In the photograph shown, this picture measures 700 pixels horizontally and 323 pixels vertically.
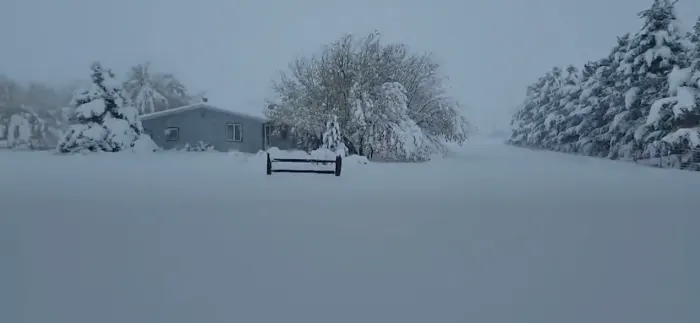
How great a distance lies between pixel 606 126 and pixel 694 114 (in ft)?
28.0

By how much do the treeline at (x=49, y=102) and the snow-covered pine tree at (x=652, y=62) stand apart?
2863 cm

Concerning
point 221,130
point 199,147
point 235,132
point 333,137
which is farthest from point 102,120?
point 333,137

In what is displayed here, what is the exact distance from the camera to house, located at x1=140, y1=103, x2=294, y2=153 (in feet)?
91.3

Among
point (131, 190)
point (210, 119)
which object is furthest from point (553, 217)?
point (210, 119)

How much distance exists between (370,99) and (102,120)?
15524 mm

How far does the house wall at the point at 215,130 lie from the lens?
91.4 feet

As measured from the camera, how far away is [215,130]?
1099 inches

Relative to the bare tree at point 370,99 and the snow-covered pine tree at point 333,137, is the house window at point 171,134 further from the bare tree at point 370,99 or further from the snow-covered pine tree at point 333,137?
the snow-covered pine tree at point 333,137

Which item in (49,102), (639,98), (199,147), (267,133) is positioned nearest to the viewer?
(639,98)

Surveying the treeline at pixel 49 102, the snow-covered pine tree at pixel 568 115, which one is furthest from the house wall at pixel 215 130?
the snow-covered pine tree at pixel 568 115

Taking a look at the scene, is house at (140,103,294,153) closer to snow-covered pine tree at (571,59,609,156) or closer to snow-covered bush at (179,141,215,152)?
snow-covered bush at (179,141,215,152)

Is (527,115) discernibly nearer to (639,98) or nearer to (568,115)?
(568,115)

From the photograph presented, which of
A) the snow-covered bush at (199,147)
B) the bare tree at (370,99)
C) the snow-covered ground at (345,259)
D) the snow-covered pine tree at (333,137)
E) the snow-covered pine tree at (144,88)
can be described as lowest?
the snow-covered ground at (345,259)

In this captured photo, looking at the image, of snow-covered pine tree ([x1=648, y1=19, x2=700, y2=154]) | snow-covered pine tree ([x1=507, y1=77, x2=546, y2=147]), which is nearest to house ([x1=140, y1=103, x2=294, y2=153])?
snow-covered pine tree ([x1=648, y1=19, x2=700, y2=154])
